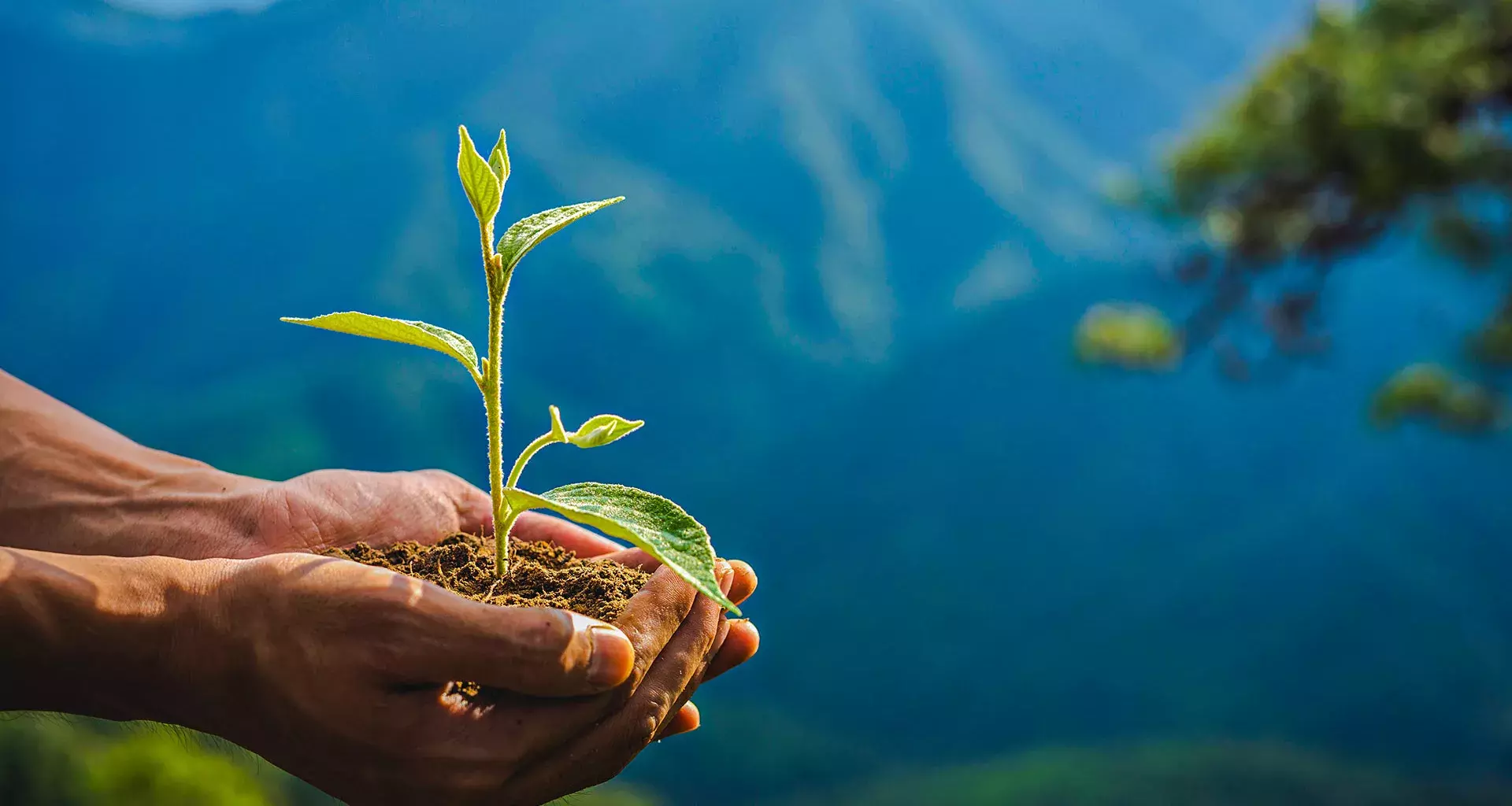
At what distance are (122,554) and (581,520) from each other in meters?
0.77

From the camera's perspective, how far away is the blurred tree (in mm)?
2828

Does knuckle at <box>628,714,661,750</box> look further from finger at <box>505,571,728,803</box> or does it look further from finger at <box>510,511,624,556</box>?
finger at <box>510,511,624,556</box>

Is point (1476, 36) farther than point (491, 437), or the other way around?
point (1476, 36)

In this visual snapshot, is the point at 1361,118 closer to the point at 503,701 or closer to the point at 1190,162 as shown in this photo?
the point at 1190,162

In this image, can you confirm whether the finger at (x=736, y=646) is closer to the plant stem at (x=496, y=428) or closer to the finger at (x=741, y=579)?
the finger at (x=741, y=579)

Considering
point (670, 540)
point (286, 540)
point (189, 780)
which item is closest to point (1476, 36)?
point (670, 540)

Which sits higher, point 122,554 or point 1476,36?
point 1476,36

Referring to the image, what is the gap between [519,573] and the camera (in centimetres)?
133

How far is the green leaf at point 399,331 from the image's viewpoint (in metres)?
1.17

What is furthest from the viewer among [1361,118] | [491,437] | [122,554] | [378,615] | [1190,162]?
Result: [1190,162]

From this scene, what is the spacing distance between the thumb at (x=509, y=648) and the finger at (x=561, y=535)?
0.49 meters

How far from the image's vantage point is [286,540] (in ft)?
4.96

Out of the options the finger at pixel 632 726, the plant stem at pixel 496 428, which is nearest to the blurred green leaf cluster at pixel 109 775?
the plant stem at pixel 496 428

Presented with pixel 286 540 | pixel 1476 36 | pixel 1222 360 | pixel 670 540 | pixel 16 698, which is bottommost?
pixel 16 698
